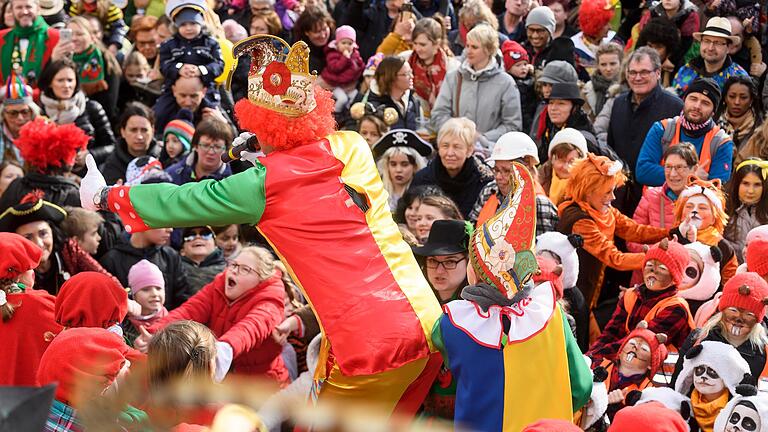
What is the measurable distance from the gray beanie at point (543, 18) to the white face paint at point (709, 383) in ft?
15.6

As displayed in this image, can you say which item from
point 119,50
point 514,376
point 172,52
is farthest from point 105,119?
point 514,376

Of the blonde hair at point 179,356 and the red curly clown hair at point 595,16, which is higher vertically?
the blonde hair at point 179,356

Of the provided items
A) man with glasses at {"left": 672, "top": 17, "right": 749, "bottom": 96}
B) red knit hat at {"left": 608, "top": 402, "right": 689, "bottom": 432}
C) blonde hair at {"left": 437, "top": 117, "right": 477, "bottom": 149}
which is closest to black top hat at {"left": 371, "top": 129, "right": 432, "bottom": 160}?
blonde hair at {"left": 437, "top": 117, "right": 477, "bottom": 149}

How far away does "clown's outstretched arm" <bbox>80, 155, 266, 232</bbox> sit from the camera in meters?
4.88

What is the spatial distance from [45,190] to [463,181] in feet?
8.40

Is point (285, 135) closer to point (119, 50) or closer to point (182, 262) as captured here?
point (182, 262)

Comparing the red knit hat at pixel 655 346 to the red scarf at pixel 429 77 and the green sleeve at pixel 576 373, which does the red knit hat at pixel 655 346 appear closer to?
the green sleeve at pixel 576 373

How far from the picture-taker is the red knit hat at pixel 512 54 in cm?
930

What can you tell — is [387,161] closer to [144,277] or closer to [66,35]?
[144,277]

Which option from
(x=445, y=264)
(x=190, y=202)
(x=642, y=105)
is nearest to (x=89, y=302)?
(x=190, y=202)

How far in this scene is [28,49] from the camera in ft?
32.4

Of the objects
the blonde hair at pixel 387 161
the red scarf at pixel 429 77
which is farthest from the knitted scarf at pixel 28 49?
the blonde hair at pixel 387 161

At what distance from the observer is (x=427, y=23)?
927 centimetres

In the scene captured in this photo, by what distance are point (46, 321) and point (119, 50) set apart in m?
6.12
